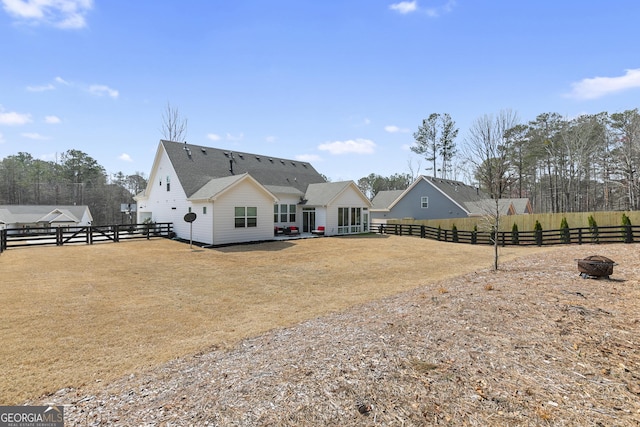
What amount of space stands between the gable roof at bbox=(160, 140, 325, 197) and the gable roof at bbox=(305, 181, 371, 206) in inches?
63.7

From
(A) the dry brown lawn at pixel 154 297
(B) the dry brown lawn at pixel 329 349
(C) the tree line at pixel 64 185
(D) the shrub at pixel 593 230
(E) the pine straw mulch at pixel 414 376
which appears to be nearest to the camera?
(E) the pine straw mulch at pixel 414 376

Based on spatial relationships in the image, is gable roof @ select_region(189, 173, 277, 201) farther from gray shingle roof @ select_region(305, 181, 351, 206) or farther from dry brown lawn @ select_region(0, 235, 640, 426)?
dry brown lawn @ select_region(0, 235, 640, 426)

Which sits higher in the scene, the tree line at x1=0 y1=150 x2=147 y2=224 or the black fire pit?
the tree line at x1=0 y1=150 x2=147 y2=224

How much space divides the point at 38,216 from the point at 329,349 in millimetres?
50803

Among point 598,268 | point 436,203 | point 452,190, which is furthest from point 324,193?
point 598,268

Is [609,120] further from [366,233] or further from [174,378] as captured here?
[174,378]

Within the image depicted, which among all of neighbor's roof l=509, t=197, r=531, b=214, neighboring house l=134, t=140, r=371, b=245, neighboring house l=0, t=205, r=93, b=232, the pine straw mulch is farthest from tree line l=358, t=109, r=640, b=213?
neighboring house l=0, t=205, r=93, b=232

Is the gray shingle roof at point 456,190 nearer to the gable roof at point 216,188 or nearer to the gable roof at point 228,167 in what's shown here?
the gable roof at point 228,167

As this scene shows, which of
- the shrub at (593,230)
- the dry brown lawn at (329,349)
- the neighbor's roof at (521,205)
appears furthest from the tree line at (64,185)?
the shrub at (593,230)

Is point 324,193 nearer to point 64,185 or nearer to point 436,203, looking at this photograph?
point 436,203

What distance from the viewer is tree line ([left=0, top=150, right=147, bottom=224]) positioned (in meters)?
48.6

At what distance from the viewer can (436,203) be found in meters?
30.6

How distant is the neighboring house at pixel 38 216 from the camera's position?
1436 inches

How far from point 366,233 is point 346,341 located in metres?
21.7
